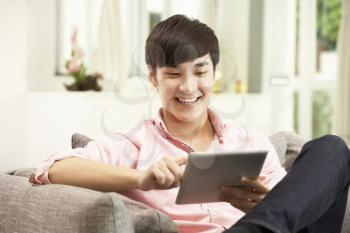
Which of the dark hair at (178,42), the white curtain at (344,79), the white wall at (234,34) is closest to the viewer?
the dark hair at (178,42)

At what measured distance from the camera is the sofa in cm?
104

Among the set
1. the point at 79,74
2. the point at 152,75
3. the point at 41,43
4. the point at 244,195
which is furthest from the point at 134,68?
the point at 244,195

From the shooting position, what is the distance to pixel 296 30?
5.34m

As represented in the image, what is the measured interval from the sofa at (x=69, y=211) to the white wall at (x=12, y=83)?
2337 mm

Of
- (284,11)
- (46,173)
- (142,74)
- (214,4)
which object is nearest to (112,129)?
(142,74)

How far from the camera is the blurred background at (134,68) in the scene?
12.1 feet

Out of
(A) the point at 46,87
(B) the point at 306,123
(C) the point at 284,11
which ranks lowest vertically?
(B) the point at 306,123

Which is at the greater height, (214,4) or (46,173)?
(214,4)

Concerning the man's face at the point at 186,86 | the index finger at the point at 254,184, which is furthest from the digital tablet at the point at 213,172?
the man's face at the point at 186,86

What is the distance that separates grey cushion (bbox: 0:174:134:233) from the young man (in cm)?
7

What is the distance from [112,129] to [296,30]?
2342mm

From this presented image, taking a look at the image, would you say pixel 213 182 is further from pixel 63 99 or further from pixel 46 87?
pixel 46 87

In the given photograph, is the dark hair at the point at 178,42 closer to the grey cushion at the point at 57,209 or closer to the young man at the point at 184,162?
the young man at the point at 184,162

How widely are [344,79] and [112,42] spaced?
6.78 ft
